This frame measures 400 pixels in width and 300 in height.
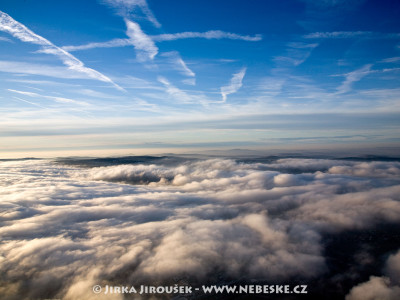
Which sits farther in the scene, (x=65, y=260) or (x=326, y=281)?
(x=326, y=281)

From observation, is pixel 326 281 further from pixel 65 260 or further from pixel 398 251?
pixel 65 260

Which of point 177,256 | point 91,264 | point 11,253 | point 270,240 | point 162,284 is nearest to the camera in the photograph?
point 162,284

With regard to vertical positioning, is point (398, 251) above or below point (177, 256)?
below

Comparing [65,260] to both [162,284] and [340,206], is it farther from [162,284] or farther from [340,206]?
[340,206]

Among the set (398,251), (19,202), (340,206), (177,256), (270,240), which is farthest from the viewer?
(340,206)

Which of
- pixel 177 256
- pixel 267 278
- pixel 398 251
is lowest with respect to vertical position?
pixel 398 251

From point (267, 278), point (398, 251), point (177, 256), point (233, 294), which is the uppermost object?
point (177, 256)

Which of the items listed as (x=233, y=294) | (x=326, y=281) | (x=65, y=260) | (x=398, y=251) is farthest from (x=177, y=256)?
(x=398, y=251)

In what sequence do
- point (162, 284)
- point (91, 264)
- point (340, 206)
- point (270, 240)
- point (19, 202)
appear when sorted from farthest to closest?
point (340, 206) → point (19, 202) → point (270, 240) → point (91, 264) → point (162, 284)

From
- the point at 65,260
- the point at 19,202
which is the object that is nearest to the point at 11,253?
the point at 65,260
